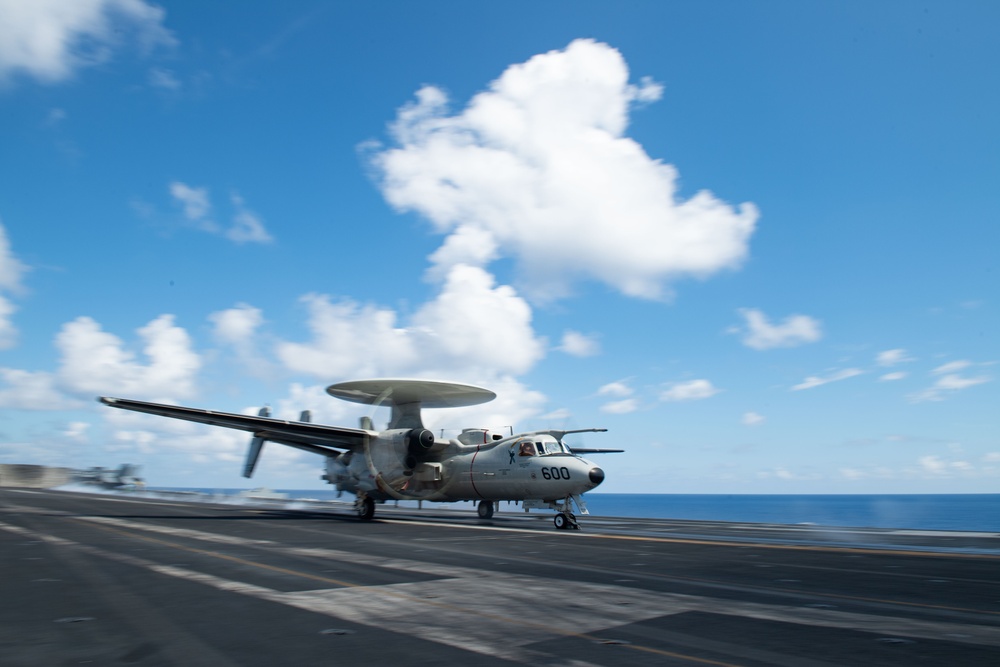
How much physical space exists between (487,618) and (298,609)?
2.46 m

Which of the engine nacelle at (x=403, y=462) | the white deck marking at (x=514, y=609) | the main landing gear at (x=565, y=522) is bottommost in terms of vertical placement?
the white deck marking at (x=514, y=609)

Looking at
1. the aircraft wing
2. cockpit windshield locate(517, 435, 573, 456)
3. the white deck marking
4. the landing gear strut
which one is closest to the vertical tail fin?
the aircraft wing

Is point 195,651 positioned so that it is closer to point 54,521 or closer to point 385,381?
point 385,381

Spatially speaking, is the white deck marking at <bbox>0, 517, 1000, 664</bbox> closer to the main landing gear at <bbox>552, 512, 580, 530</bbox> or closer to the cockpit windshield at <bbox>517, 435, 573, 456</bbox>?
the main landing gear at <bbox>552, 512, 580, 530</bbox>

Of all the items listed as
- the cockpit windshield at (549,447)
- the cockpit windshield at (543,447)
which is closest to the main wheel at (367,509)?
the cockpit windshield at (543,447)

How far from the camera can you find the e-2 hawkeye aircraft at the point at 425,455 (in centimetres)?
2536

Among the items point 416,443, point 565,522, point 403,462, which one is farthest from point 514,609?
point 403,462

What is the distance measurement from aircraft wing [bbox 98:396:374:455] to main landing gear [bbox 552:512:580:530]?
9.76 meters

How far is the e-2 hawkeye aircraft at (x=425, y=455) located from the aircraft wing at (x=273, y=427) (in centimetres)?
4

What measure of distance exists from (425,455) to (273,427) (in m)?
6.81

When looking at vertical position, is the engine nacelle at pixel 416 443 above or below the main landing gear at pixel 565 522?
above

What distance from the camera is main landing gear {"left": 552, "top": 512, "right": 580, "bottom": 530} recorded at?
2484 centimetres

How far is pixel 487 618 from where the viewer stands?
7930 millimetres

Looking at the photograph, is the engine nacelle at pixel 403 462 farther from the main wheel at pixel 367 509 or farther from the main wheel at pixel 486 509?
the main wheel at pixel 486 509
